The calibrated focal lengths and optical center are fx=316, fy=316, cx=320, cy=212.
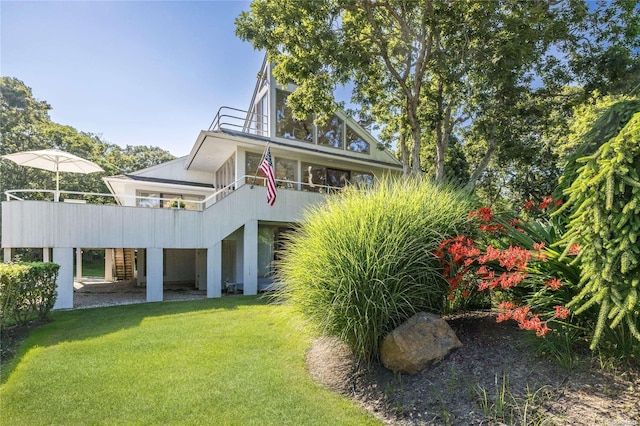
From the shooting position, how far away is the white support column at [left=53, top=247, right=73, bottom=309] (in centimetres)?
917

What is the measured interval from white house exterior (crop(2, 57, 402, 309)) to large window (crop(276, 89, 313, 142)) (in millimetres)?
46

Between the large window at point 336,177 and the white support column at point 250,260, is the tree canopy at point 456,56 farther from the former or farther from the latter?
the white support column at point 250,260

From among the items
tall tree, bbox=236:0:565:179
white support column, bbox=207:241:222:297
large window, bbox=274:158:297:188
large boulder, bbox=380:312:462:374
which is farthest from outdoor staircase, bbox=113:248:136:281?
large boulder, bbox=380:312:462:374

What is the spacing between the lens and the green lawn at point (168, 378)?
344cm

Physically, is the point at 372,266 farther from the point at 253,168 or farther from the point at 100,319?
the point at 253,168

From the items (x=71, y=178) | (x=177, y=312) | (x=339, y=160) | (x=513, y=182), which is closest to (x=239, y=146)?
(x=339, y=160)

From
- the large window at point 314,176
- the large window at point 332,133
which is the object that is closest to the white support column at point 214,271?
the large window at point 314,176

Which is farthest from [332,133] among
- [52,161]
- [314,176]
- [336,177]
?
[52,161]

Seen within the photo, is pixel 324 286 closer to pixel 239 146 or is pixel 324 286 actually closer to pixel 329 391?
pixel 329 391

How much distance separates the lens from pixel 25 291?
680cm

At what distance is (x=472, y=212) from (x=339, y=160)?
10.8 metres

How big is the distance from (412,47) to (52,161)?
13.1 meters

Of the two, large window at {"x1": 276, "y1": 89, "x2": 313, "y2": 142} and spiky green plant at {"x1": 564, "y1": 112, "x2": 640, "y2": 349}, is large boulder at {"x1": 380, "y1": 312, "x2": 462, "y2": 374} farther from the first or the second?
large window at {"x1": 276, "y1": 89, "x2": 313, "y2": 142}

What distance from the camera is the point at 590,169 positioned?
9.64 ft
